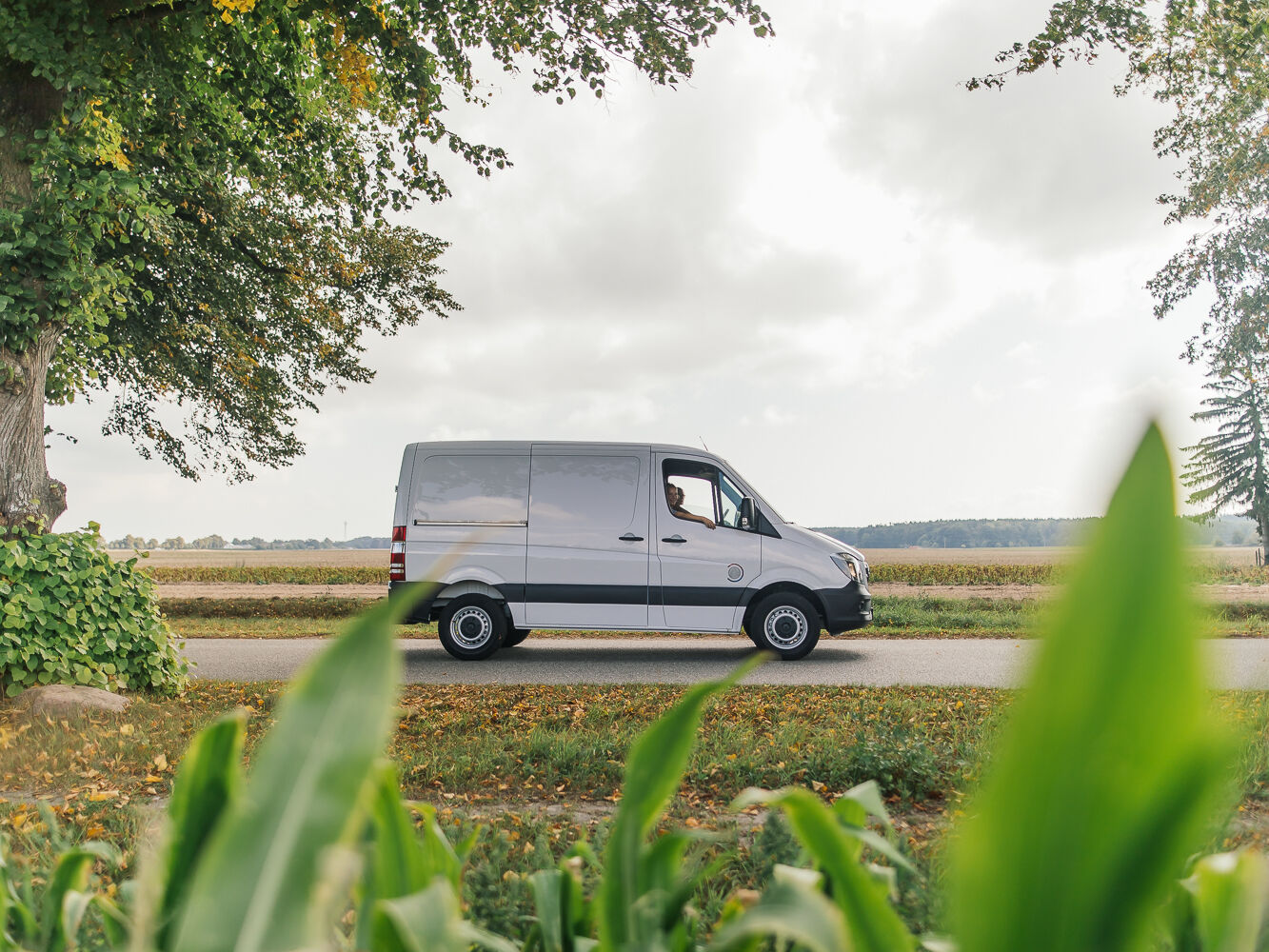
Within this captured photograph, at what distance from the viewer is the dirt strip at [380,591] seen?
60.3 ft

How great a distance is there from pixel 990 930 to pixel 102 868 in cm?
314

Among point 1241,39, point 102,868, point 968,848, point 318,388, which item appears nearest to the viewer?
point 968,848

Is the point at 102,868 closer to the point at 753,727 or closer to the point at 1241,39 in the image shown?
the point at 753,727

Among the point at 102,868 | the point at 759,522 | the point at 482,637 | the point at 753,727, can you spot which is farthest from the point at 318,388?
the point at 102,868

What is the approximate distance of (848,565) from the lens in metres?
9.62

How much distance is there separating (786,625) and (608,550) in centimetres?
204

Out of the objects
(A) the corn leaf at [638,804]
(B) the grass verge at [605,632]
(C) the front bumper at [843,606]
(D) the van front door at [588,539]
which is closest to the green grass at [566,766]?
(A) the corn leaf at [638,804]

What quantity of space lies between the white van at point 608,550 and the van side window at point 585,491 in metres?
0.01

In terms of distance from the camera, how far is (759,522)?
960 centimetres

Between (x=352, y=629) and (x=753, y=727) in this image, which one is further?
(x=753, y=727)

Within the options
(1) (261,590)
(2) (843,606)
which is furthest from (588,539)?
(1) (261,590)

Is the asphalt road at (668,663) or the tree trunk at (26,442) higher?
the tree trunk at (26,442)

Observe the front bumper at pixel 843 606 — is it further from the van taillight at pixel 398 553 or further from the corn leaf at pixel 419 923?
the corn leaf at pixel 419 923

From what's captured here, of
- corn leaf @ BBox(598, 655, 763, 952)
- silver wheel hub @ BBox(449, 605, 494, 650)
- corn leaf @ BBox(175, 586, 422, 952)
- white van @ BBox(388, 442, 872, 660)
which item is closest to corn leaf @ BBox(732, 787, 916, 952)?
corn leaf @ BBox(598, 655, 763, 952)
